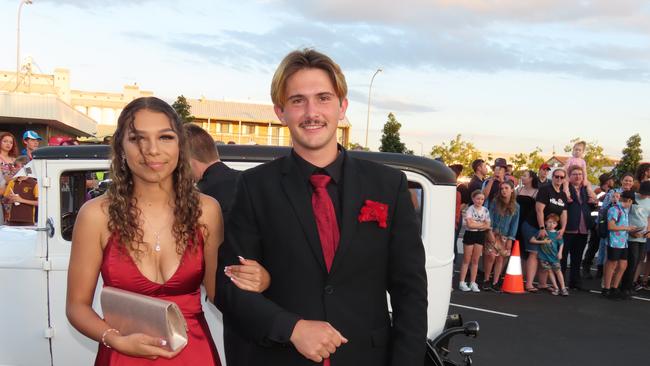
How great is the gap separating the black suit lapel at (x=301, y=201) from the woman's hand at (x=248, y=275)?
0.62 feet

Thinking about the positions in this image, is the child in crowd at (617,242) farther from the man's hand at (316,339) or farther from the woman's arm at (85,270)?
the woman's arm at (85,270)

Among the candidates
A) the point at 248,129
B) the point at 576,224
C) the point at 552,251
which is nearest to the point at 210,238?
the point at 552,251

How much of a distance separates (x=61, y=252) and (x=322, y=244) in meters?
2.37

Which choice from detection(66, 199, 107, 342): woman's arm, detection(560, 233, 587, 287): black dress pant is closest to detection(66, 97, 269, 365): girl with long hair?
detection(66, 199, 107, 342): woman's arm

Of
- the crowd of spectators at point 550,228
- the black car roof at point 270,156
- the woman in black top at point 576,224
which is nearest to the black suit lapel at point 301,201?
the black car roof at point 270,156

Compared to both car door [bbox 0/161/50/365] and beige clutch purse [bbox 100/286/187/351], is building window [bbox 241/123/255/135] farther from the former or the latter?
beige clutch purse [bbox 100/286/187/351]

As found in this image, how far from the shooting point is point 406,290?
1876 mm

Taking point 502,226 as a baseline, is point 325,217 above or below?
above

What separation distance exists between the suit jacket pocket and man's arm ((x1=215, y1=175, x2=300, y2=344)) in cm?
30

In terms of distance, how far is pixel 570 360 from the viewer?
17.9 feet

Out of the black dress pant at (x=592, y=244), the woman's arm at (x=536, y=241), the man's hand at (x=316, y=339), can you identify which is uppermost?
the man's hand at (x=316, y=339)

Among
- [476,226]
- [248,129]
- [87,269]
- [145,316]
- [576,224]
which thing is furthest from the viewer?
[248,129]

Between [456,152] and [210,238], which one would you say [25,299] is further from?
[456,152]

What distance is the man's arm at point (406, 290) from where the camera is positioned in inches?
72.2
